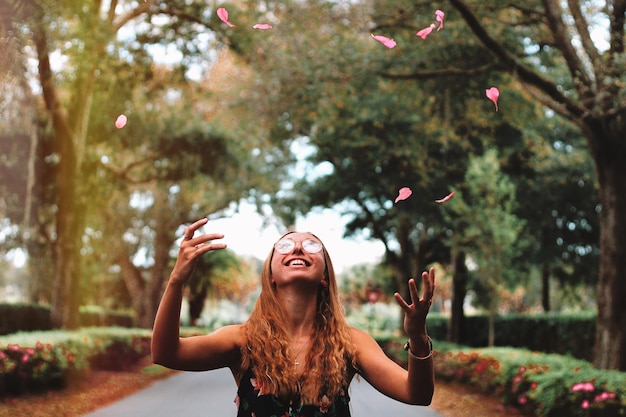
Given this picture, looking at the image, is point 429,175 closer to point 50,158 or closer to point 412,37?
point 412,37

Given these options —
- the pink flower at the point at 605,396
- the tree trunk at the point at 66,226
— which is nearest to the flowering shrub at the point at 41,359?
the tree trunk at the point at 66,226

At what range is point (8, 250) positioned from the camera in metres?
22.3

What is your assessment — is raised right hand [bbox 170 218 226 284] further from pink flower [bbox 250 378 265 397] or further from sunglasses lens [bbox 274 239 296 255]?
pink flower [bbox 250 378 265 397]

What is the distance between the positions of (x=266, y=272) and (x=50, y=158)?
63.3ft

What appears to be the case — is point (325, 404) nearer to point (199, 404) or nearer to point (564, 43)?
point (199, 404)

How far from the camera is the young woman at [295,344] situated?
7.57 feet

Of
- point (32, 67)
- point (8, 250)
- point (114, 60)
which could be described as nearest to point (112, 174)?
point (8, 250)

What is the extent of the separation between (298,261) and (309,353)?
332mm

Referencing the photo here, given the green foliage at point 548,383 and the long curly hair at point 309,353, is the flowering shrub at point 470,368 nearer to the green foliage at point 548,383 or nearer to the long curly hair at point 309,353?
the green foliage at point 548,383

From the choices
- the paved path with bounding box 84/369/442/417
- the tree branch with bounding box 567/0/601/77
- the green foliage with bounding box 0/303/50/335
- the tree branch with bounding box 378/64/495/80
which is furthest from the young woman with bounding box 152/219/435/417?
the green foliage with bounding box 0/303/50/335

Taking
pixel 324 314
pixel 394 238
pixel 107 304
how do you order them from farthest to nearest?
pixel 107 304 → pixel 394 238 → pixel 324 314

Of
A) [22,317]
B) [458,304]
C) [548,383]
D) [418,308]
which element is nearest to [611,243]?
[548,383]

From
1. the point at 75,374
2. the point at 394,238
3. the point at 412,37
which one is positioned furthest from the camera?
the point at 394,238

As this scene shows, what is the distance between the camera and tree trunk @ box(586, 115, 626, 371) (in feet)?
37.1
